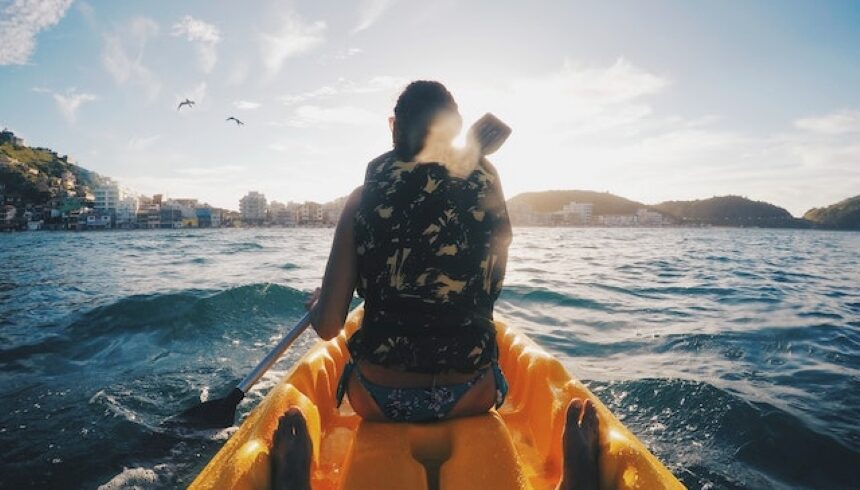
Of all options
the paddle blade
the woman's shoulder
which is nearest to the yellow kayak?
the woman's shoulder

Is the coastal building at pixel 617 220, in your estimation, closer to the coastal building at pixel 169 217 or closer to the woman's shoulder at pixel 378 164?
the coastal building at pixel 169 217

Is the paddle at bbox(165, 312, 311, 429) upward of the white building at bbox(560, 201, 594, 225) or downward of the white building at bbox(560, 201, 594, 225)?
downward

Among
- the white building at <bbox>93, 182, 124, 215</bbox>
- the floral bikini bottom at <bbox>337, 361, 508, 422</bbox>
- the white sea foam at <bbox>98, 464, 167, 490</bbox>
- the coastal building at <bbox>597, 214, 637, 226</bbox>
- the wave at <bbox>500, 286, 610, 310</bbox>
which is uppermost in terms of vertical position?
the white building at <bbox>93, 182, 124, 215</bbox>

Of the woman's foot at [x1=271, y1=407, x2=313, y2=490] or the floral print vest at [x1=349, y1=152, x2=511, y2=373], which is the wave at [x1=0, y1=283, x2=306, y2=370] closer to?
the woman's foot at [x1=271, y1=407, x2=313, y2=490]

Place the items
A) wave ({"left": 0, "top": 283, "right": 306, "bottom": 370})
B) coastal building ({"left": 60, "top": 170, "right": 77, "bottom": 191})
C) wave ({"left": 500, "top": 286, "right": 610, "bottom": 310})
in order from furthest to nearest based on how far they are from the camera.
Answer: coastal building ({"left": 60, "top": 170, "right": 77, "bottom": 191})
wave ({"left": 500, "top": 286, "right": 610, "bottom": 310})
wave ({"left": 0, "top": 283, "right": 306, "bottom": 370})

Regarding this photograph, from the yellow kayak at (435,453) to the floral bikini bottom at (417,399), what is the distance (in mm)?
46

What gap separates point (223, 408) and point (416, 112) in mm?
3287

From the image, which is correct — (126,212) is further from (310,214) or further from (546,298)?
(546,298)

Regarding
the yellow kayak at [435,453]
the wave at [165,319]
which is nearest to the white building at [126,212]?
the wave at [165,319]

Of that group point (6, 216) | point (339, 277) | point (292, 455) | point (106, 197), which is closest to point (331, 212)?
point (106, 197)

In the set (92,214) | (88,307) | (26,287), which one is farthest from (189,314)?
(92,214)

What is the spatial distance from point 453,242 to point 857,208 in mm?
160542

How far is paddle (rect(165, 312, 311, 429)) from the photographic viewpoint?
365 cm

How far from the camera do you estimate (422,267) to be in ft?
5.69
